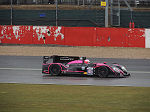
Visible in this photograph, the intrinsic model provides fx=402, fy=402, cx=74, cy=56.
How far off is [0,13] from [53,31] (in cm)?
761

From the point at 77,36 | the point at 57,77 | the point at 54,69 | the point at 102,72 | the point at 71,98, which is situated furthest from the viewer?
the point at 77,36

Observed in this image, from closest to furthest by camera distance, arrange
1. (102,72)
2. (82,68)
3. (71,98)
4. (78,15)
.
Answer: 1. (71,98)
2. (102,72)
3. (82,68)
4. (78,15)

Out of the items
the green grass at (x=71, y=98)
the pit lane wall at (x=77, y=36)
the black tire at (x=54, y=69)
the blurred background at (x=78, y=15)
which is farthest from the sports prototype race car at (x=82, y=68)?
the blurred background at (x=78, y=15)

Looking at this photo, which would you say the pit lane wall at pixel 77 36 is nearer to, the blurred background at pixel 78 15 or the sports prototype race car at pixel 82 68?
the blurred background at pixel 78 15

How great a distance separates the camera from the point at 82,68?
17078mm

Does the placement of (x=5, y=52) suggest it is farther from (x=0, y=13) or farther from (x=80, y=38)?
(x=0, y=13)

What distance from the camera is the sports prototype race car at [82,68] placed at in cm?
1678

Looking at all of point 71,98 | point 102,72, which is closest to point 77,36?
point 102,72

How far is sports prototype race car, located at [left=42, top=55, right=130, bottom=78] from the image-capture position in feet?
55.1

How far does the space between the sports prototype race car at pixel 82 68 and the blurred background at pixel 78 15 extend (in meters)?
18.5

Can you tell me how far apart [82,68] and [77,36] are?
626 inches

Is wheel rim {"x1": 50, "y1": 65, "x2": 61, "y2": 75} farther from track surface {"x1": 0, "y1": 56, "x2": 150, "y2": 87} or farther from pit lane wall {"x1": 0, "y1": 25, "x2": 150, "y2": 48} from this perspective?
pit lane wall {"x1": 0, "y1": 25, "x2": 150, "y2": 48}

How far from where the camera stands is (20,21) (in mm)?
37938

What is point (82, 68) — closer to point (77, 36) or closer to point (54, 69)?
point (54, 69)
